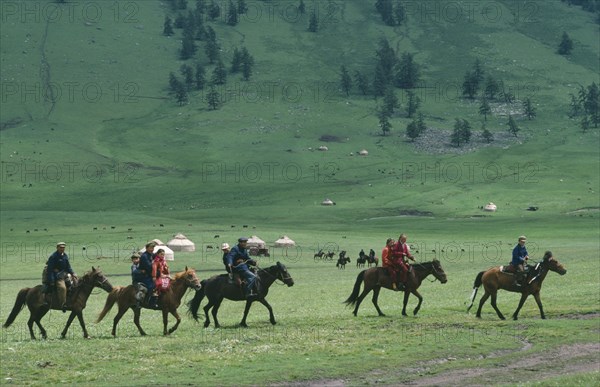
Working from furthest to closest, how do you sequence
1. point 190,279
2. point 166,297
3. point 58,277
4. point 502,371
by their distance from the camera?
point 190,279 < point 166,297 < point 58,277 < point 502,371

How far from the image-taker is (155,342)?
34.0 metres

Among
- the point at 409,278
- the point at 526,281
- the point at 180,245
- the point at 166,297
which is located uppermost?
the point at 180,245

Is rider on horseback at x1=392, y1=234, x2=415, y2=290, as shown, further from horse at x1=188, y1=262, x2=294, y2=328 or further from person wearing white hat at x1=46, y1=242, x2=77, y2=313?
person wearing white hat at x1=46, y1=242, x2=77, y2=313

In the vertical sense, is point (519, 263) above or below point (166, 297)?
above

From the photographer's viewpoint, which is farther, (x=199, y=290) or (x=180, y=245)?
(x=180, y=245)

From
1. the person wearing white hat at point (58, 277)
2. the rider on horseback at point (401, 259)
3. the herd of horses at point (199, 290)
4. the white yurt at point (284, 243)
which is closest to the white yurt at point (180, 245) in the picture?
the white yurt at point (284, 243)

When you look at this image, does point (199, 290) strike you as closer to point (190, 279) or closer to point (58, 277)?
point (190, 279)

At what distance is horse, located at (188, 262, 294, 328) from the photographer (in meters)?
38.0

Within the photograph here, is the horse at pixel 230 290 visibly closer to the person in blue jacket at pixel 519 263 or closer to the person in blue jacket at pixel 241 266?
the person in blue jacket at pixel 241 266

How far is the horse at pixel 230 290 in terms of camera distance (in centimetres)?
3803

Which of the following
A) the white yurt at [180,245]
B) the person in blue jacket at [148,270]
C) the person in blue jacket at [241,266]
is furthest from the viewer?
the white yurt at [180,245]

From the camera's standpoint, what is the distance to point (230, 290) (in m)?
38.2

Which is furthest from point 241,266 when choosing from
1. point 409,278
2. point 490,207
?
point 490,207

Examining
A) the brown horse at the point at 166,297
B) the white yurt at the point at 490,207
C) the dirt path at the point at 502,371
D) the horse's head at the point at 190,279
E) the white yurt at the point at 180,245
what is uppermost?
the white yurt at the point at 490,207
